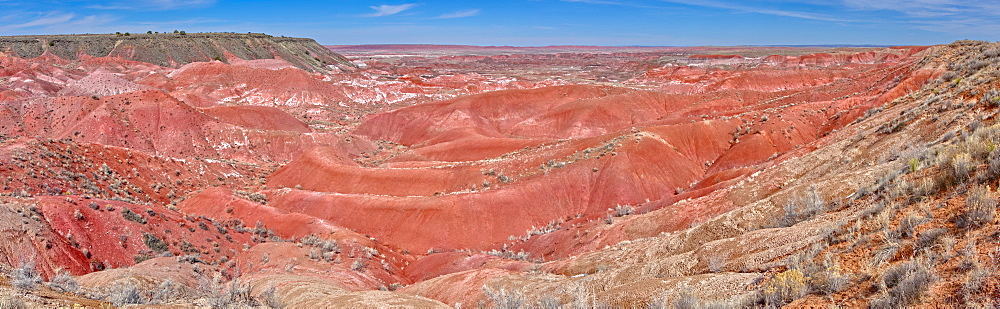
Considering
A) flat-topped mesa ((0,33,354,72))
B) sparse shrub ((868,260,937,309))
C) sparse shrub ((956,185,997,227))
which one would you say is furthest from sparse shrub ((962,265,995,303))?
flat-topped mesa ((0,33,354,72))

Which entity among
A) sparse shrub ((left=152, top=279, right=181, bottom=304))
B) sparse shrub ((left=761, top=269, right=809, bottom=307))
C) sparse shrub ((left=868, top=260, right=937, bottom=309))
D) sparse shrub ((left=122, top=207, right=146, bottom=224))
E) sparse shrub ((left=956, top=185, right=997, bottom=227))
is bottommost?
sparse shrub ((left=122, top=207, right=146, bottom=224))

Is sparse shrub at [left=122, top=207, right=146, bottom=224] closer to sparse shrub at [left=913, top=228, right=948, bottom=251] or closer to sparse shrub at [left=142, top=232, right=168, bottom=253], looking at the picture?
sparse shrub at [left=142, top=232, right=168, bottom=253]

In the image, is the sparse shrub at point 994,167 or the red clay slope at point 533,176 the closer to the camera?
the sparse shrub at point 994,167

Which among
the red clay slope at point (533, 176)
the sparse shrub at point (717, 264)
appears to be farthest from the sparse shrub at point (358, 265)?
the sparse shrub at point (717, 264)

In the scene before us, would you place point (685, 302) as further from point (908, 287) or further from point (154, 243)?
point (154, 243)

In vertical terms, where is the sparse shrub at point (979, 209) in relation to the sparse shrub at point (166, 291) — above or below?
above

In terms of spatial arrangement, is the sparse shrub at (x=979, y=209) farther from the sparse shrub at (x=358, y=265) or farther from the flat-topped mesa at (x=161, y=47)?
the flat-topped mesa at (x=161, y=47)
